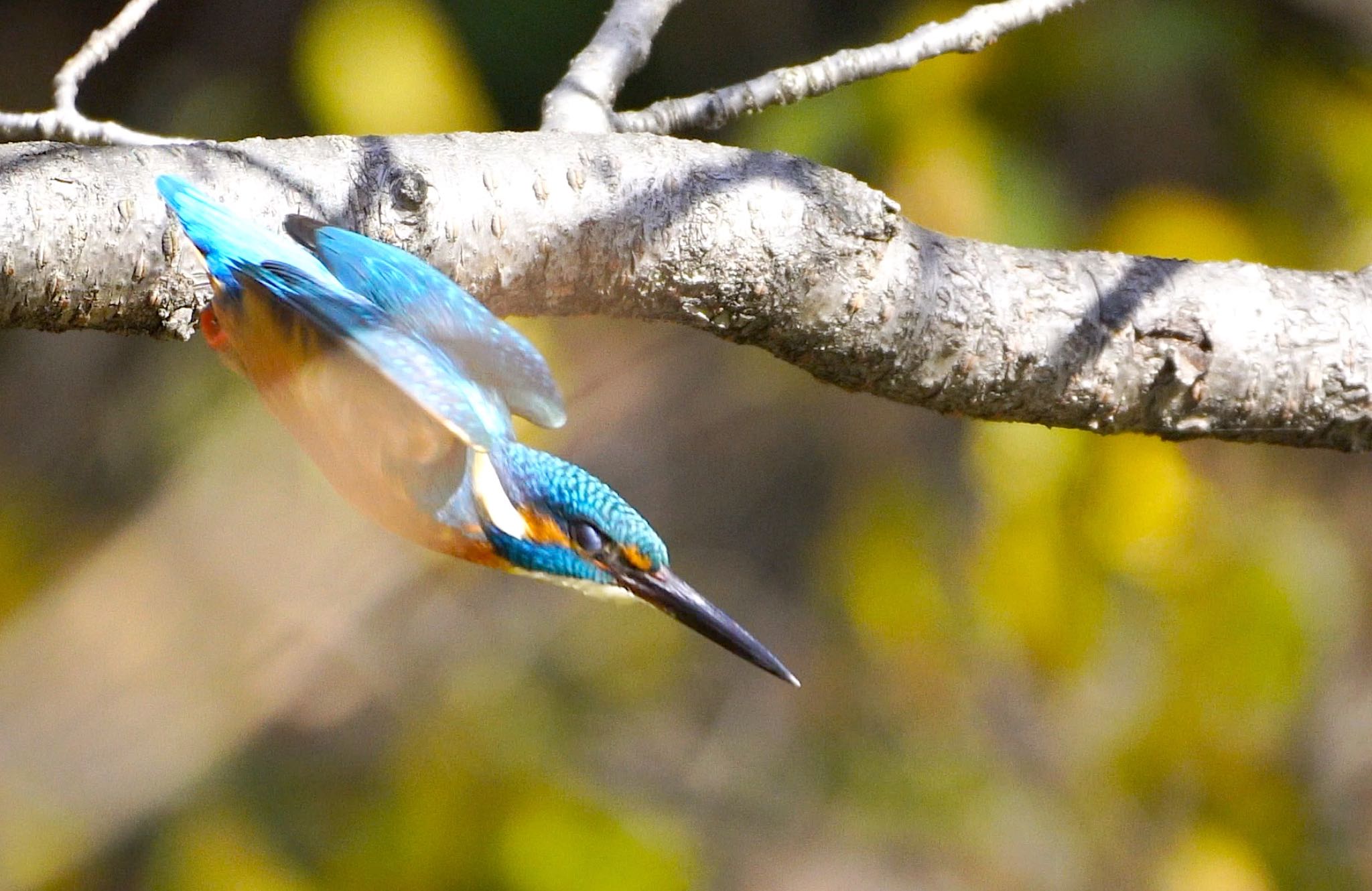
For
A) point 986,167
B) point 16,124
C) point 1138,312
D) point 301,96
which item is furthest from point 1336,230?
point 16,124

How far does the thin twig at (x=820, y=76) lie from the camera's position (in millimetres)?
1309

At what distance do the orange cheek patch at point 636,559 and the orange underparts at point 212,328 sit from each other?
1.11 ft

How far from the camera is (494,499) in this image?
0.91 metres

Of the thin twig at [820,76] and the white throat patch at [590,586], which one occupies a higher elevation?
the thin twig at [820,76]

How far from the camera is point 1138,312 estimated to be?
1.24 m

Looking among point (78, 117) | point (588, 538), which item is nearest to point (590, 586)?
point (588, 538)

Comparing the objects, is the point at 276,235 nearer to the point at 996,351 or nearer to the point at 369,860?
the point at 996,351

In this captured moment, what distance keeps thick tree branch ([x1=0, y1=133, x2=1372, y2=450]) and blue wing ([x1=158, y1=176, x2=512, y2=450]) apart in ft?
0.34

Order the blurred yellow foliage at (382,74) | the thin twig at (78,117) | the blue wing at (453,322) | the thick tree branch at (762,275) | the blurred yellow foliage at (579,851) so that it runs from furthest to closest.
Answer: the blurred yellow foliage at (382,74) < the blurred yellow foliage at (579,851) < the thin twig at (78,117) < the thick tree branch at (762,275) < the blue wing at (453,322)

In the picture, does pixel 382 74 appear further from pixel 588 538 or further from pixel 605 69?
pixel 588 538

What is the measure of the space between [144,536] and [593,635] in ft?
3.17

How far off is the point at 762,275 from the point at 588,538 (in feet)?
1.04

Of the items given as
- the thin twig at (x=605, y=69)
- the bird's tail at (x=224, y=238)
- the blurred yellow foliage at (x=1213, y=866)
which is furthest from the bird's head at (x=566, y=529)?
the blurred yellow foliage at (x=1213, y=866)

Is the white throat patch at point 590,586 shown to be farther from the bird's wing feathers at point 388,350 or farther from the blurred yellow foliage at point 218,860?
the blurred yellow foliage at point 218,860
